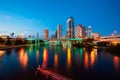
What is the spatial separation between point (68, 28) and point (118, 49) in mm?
159973

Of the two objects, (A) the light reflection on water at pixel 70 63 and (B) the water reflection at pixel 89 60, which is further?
(B) the water reflection at pixel 89 60

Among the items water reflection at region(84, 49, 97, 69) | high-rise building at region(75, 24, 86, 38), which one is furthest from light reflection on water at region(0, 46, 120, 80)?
high-rise building at region(75, 24, 86, 38)

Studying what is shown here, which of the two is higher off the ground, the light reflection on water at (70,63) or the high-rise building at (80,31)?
the high-rise building at (80,31)

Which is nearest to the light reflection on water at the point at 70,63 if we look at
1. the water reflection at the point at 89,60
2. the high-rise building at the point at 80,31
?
the water reflection at the point at 89,60

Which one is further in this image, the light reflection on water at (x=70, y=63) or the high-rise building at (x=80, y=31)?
the high-rise building at (x=80, y=31)

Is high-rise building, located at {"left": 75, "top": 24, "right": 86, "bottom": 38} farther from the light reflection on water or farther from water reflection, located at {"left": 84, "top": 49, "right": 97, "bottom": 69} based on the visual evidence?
the light reflection on water

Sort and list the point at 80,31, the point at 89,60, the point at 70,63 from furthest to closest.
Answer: the point at 80,31, the point at 89,60, the point at 70,63

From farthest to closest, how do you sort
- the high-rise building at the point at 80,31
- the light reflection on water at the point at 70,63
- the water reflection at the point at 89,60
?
the high-rise building at the point at 80,31, the water reflection at the point at 89,60, the light reflection on water at the point at 70,63

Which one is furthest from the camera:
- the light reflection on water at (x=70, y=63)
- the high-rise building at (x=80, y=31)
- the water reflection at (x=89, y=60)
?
the high-rise building at (x=80, y=31)

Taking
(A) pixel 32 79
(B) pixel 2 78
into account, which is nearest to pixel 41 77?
(A) pixel 32 79

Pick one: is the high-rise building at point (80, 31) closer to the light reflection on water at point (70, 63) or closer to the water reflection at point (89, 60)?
the water reflection at point (89, 60)

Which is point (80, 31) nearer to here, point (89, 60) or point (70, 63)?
point (89, 60)

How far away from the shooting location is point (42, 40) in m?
140

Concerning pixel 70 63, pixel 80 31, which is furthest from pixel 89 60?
pixel 80 31
